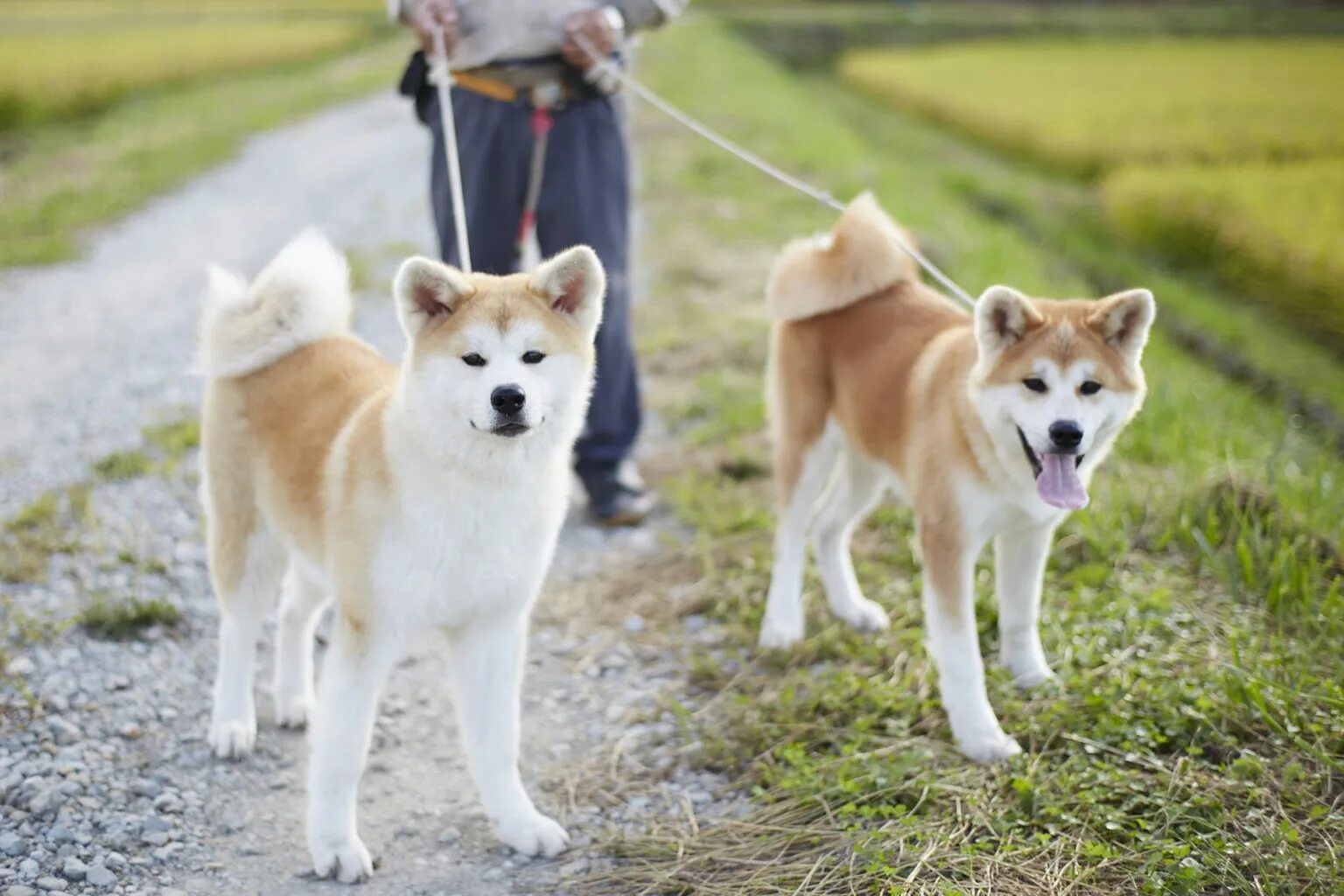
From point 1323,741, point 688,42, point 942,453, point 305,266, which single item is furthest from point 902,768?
point 688,42

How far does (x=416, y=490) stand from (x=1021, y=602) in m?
1.96

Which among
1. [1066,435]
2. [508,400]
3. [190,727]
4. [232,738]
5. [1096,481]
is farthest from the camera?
[1096,481]

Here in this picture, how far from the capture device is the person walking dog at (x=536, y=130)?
4.28m

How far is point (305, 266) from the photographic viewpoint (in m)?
3.53

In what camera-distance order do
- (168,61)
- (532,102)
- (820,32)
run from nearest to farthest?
(532,102), (168,61), (820,32)

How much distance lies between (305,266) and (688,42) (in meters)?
26.1

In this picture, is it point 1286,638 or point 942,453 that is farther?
point 1286,638

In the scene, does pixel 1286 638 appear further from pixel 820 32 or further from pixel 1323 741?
pixel 820 32

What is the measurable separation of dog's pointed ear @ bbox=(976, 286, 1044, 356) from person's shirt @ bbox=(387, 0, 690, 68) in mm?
1976

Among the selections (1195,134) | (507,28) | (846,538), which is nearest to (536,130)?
(507,28)

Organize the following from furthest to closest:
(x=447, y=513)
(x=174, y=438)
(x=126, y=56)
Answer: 1. (x=126, y=56)
2. (x=174, y=438)
3. (x=447, y=513)

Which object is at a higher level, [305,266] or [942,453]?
[305,266]

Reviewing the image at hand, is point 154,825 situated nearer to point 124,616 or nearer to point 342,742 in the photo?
point 342,742

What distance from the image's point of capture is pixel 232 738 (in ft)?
11.6
